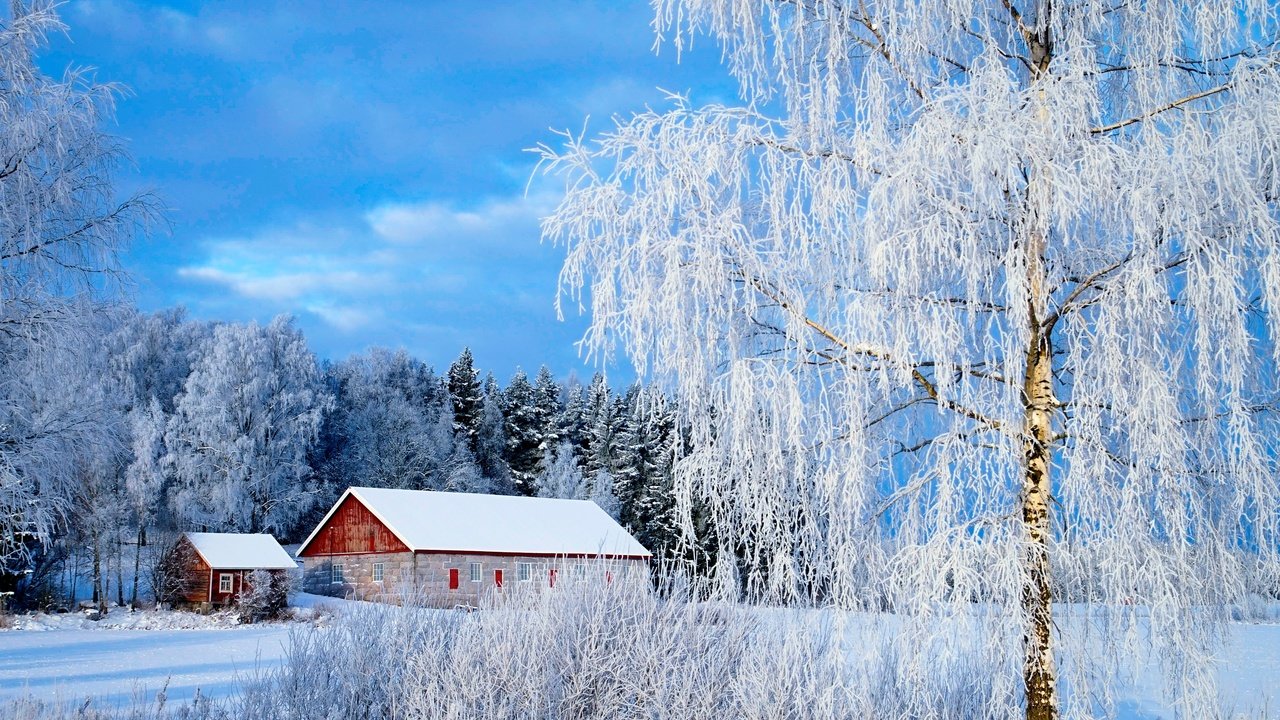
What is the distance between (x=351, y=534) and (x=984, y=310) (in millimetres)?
33783

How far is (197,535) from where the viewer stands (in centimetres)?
Answer: 3519

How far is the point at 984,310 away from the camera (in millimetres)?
5438

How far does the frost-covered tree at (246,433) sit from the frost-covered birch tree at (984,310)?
128 feet

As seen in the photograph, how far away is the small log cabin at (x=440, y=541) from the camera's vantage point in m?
33.4

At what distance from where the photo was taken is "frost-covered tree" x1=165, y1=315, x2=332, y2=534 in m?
41.2

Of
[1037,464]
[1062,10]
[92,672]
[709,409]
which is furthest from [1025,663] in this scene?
[92,672]

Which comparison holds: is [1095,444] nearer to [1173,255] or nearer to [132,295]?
[1173,255]

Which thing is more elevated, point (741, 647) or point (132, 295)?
point (132, 295)

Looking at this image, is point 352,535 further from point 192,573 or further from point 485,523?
point 192,573

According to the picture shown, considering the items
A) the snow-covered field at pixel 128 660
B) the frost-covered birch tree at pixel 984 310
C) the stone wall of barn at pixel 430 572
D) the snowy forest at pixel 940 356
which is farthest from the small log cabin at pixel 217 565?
the frost-covered birch tree at pixel 984 310

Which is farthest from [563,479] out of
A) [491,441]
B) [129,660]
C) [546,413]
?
[129,660]

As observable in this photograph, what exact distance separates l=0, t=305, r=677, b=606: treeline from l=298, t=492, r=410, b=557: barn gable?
4999 mm

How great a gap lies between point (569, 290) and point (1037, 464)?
2.76 meters

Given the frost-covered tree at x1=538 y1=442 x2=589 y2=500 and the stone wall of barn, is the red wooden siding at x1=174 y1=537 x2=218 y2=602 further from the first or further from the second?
the frost-covered tree at x1=538 y1=442 x2=589 y2=500
